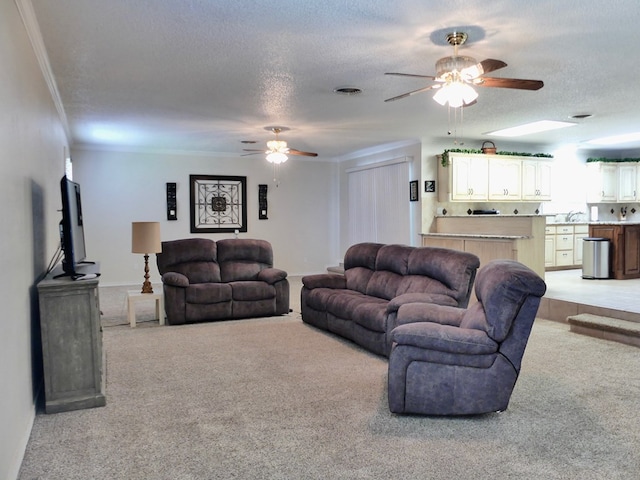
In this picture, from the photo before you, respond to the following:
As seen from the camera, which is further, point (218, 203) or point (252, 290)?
point (218, 203)

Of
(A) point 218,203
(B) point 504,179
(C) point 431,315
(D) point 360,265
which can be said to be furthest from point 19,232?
(B) point 504,179

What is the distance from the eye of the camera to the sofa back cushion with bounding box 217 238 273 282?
649 cm

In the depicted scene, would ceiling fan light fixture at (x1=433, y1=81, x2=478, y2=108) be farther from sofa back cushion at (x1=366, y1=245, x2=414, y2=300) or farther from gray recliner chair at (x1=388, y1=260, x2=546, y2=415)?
sofa back cushion at (x1=366, y1=245, x2=414, y2=300)

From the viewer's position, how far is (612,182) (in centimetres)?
984

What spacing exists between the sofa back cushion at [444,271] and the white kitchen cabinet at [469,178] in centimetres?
372

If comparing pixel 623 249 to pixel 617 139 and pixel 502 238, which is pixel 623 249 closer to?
pixel 617 139

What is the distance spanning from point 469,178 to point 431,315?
214 inches

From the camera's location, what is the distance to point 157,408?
324 cm

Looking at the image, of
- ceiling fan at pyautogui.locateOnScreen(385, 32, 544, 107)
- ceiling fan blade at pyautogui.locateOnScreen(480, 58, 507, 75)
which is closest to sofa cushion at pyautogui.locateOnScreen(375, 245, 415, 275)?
ceiling fan at pyautogui.locateOnScreen(385, 32, 544, 107)

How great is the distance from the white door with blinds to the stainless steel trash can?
2824 millimetres

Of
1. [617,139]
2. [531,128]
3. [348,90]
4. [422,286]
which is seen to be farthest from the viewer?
[617,139]

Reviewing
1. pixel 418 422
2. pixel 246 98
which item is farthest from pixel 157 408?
pixel 246 98

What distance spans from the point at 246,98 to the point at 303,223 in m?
5.32

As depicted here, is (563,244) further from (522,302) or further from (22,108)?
(22,108)
